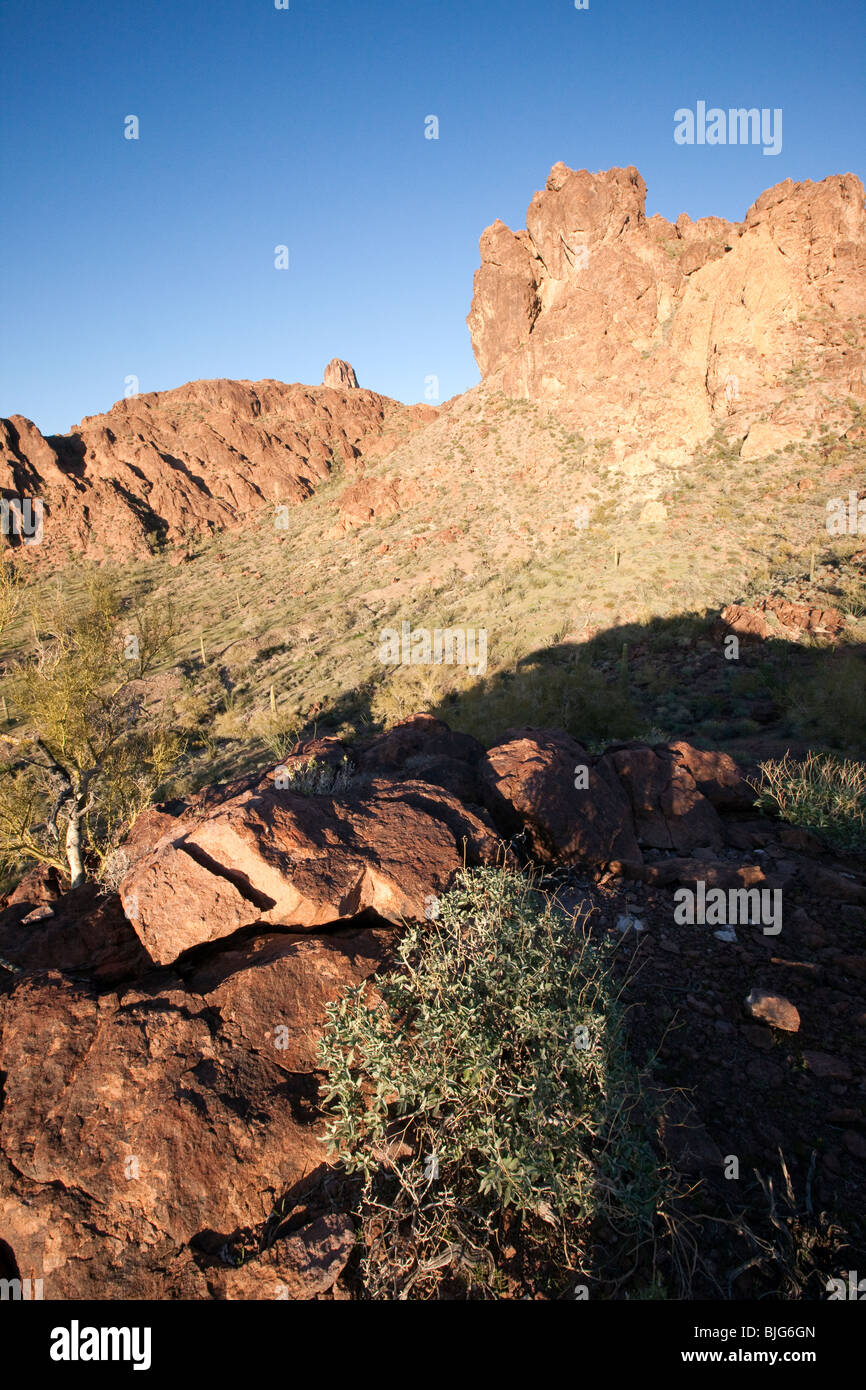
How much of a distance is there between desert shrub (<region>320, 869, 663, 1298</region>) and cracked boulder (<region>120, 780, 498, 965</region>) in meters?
0.69

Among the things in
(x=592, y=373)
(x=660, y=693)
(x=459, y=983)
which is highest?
(x=592, y=373)

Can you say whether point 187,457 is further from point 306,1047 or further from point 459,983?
point 459,983

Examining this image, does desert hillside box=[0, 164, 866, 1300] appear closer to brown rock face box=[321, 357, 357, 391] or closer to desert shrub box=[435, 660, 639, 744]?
desert shrub box=[435, 660, 639, 744]

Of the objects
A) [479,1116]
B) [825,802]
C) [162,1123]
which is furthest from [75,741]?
[825,802]

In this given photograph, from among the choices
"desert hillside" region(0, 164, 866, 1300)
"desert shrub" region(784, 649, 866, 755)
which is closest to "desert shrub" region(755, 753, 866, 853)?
"desert hillside" region(0, 164, 866, 1300)

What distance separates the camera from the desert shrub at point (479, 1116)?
1991 mm

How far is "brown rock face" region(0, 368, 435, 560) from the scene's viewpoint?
1462 inches

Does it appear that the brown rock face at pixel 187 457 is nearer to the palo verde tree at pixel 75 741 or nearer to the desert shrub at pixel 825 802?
the palo verde tree at pixel 75 741

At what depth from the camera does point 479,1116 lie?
2215 mm

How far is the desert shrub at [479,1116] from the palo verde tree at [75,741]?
5.38m

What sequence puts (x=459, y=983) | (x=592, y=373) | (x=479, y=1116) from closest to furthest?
(x=479, y=1116), (x=459, y=983), (x=592, y=373)

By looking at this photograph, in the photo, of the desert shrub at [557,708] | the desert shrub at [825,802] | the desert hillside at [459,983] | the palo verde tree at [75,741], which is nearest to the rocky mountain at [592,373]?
the desert hillside at [459,983]

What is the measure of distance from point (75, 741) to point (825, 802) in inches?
333

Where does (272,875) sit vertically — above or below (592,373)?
below
